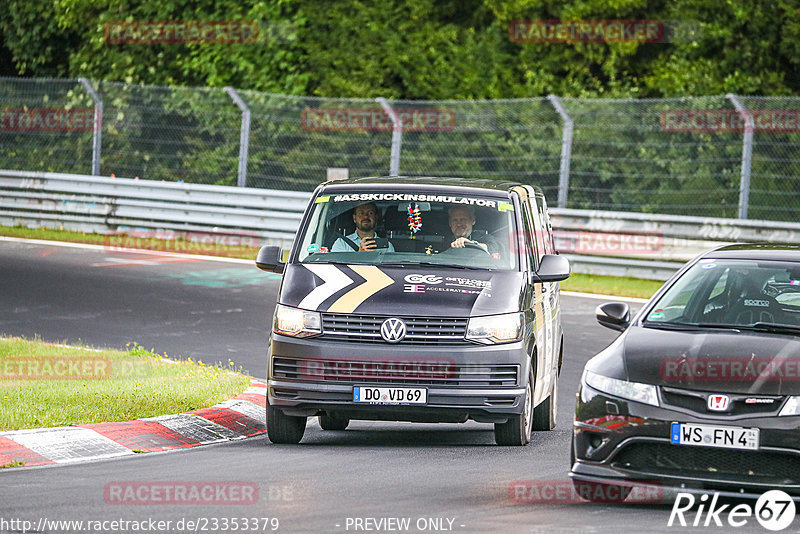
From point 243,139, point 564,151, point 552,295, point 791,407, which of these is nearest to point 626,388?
point 791,407

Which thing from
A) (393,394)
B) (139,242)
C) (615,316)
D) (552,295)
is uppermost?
(615,316)

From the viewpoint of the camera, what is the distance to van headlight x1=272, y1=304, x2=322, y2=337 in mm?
9695

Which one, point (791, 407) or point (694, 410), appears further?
point (694, 410)

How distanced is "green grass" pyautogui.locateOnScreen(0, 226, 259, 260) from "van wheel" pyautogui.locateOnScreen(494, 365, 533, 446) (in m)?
13.0

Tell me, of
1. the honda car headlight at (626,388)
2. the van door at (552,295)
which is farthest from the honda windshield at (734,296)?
the van door at (552,295)

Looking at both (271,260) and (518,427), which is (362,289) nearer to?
(271,260)

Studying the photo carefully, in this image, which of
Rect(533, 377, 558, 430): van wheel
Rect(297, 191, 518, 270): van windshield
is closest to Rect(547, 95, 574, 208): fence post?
Rect(533, 377, 558, 430): van wheel

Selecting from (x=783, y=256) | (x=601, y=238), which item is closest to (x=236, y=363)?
(x=783, y=256)

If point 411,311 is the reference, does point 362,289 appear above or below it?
above

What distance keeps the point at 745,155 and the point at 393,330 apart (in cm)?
1221

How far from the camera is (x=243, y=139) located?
2394cm

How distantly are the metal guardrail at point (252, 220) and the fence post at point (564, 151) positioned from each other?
369 millimetres

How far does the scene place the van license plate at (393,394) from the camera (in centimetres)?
949

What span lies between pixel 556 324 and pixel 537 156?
1167cm
